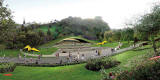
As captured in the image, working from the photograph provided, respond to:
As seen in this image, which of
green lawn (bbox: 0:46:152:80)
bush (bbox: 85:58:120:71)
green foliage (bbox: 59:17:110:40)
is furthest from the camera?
green foliage (bbox: 59:17:110:40)

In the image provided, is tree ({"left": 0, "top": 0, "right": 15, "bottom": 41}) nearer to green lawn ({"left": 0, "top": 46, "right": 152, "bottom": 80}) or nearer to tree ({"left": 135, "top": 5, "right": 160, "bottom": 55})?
green lawn ({"left": 0, "top": 46, "right": 152, "bottom": 80})

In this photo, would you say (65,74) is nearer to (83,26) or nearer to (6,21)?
(6,21)

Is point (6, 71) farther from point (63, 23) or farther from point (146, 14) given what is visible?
point (63, 23)

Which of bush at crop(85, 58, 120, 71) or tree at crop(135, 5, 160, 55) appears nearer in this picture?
bush at crop(85, 58, 120, 71)

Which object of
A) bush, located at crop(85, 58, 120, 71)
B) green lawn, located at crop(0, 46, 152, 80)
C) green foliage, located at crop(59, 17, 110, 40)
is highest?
green foliage, located at crop(59, 17, 110, 40)

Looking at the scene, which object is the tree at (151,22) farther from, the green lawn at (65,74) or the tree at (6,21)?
the tree at (6,21)

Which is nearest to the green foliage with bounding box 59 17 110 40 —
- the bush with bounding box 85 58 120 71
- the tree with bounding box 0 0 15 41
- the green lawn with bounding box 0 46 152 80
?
the tree with bounding box 0 0 15 41

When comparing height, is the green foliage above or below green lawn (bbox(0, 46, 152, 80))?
above

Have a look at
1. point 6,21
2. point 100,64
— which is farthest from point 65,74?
point 6,21

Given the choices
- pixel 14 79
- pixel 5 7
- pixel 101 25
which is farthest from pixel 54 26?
pixel 14 79

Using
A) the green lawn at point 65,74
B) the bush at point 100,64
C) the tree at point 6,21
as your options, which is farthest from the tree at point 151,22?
the tree at point 6,21

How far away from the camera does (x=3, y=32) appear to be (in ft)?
60.4

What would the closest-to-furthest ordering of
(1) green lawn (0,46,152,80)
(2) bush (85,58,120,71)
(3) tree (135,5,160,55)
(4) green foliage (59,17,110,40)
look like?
(1) green lawn (0,46,152,80) → (2) bush (85,58,120,71) → (3) tree (135,5,160,55) → (4) green foliage (59,17,110,40)

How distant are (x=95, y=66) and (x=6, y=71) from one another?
11.8m
